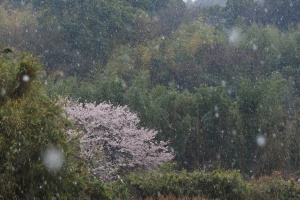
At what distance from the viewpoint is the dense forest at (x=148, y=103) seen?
16.9 ft

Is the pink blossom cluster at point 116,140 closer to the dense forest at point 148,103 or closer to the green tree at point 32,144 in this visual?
the dense forest at point 148,103

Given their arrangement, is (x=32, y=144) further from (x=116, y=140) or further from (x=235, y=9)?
(x=235, y=9)

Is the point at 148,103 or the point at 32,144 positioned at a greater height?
the point at 32,144

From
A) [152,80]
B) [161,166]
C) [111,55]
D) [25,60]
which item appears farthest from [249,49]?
[25,60]

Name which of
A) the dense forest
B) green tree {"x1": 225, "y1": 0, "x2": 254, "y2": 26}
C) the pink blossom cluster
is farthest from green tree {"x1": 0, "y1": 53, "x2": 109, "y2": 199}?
green tree {"x1": 225, "y1": 0, "x2": 254, "y2": 26}

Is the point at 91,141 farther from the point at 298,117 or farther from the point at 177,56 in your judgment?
the point at 177,56

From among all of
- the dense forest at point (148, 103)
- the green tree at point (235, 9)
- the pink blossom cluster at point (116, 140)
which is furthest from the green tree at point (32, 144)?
the green tree at point (235, 9)

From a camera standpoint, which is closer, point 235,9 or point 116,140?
point 116,140

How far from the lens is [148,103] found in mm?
19375

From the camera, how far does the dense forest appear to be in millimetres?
5164

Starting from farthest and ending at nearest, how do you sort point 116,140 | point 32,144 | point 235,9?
1. point 235,9
2. point 116,140
3. point 32,144

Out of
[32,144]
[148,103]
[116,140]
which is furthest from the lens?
[148,103]

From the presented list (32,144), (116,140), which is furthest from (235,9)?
(32,144)

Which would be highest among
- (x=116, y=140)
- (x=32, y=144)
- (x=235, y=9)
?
(x=235, y=9)
